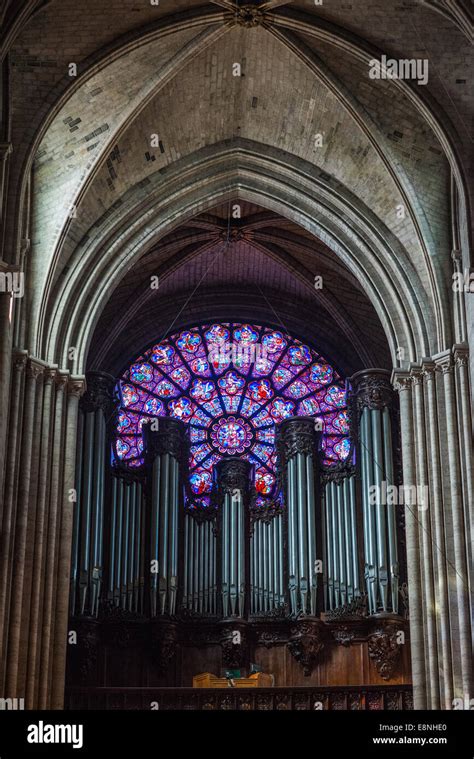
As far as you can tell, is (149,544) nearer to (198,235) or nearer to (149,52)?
(198,235)

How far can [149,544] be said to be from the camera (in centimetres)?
2384

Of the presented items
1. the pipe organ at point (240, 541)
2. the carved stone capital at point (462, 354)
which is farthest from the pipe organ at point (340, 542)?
the carved stone capital at point (462, 354)

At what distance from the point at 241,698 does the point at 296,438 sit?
5.32 m

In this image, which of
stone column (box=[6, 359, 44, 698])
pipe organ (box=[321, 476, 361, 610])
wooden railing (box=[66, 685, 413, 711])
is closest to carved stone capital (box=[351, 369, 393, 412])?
pipe organ (box=[321, 476, 361, 610])

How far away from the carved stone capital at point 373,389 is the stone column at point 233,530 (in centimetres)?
247

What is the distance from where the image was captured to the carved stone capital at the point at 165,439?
2464cm

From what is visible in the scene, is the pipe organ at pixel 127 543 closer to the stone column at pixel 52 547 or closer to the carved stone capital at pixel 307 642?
the carved stone capital at pixel 307 642

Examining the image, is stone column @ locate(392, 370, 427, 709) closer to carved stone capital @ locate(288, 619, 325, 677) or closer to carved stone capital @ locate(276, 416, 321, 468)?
carved stone capital @ locate(288, 619, 325, 677)

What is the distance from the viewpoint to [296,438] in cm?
2481

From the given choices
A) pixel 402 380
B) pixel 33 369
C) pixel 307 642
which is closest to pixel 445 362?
pixel 402 380

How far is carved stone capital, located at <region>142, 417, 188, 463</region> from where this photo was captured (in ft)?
80.8

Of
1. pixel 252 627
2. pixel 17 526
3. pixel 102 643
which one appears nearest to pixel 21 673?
pixel 17 526

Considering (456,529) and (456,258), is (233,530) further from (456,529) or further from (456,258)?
(456,258)

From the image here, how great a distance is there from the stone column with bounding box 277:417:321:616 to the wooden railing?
76.5 inches
